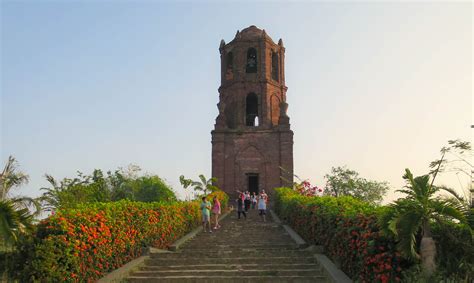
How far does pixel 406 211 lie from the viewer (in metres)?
6.39

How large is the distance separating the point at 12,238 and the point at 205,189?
22.8 metres

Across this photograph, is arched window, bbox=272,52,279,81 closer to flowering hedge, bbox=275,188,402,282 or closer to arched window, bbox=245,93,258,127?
arched window, bbox=245,93,258,127

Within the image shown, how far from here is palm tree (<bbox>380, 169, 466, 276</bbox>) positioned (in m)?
6.21

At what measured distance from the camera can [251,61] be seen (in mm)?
32562

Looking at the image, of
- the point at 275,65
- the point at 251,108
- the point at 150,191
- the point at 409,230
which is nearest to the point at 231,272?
the point at 409,230

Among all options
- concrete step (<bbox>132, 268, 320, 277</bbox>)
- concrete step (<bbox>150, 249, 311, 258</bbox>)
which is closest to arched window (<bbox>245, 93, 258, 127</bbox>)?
concrete step (<bbox>150, 249, 311, 258</bbox>)

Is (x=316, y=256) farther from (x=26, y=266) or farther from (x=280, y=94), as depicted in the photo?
(x=280, y=94)

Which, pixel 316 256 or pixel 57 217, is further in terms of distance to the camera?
pixel 316 256

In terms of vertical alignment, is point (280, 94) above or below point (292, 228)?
above

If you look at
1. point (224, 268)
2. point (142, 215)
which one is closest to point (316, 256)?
point (224, 268)

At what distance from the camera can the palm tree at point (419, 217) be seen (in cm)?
621

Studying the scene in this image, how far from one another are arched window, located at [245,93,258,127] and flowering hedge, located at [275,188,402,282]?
2077 cm

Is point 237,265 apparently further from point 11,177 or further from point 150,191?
point 150,191

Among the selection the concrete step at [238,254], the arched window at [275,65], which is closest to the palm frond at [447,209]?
the concrete step at [238,254]
